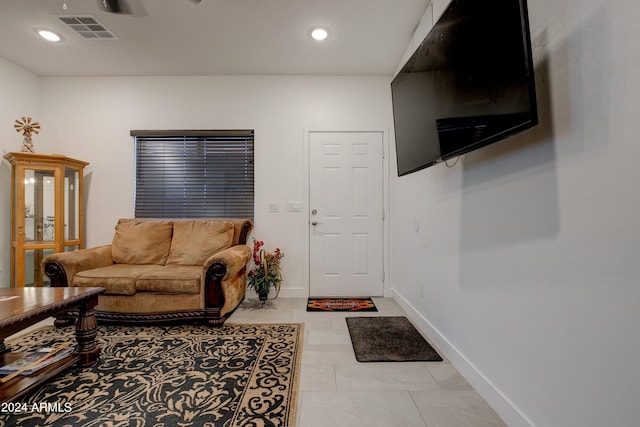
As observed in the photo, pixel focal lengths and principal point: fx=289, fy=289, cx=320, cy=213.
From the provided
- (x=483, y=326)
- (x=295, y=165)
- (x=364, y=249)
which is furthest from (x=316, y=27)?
(x=483, y=326)

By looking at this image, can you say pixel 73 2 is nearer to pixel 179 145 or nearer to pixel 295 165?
pixel 179 145

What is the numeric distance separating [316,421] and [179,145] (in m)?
3.22

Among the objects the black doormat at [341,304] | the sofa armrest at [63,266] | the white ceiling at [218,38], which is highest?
the white ceiling at [218,38]

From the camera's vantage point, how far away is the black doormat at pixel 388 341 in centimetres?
197

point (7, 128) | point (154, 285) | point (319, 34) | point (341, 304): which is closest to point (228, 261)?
point (154, 285)

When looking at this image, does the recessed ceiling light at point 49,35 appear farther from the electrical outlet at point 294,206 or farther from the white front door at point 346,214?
the electrical outlet at point 294,206

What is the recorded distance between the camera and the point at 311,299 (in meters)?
3.33

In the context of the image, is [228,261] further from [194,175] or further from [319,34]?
[319,34]

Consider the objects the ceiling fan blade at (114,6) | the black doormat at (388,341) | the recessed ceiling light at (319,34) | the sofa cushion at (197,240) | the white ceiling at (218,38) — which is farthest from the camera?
the sofa cushion at (197,240)

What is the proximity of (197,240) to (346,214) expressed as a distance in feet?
5.45

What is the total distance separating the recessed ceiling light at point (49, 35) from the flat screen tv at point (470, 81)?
316cm

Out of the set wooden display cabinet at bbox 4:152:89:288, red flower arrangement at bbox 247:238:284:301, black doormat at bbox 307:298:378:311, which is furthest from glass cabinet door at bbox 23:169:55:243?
black doormat at bbox 307:298:378:311

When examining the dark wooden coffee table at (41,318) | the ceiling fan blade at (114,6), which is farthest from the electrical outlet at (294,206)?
the ceiling fan blade at (114,6)

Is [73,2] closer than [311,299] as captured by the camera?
Yes
